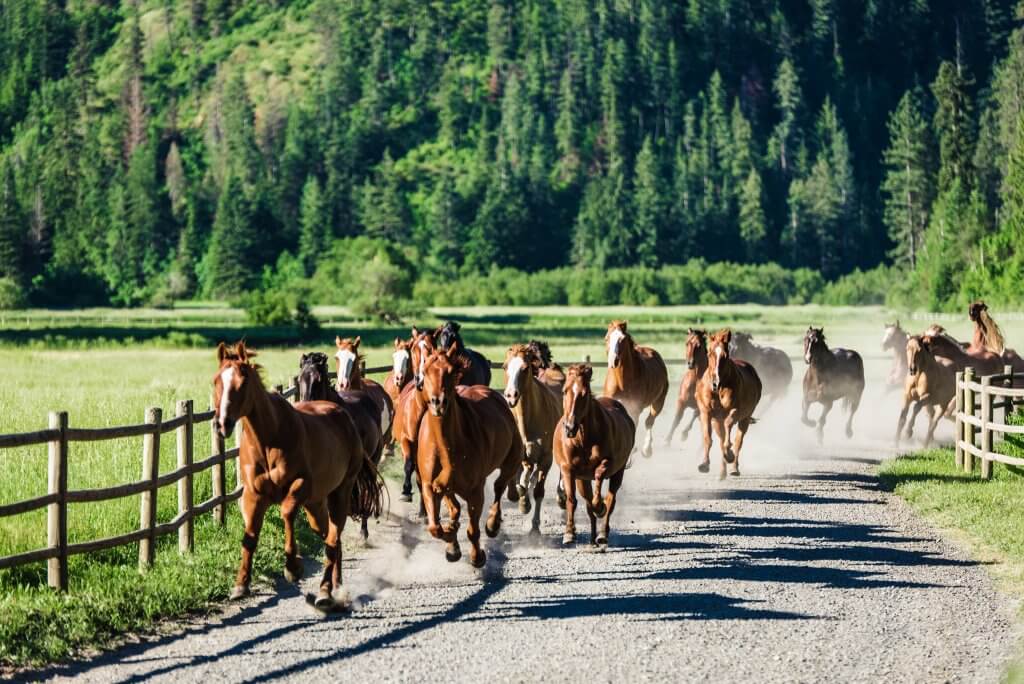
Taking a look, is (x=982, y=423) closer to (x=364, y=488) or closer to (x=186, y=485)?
(x=364, y=488)

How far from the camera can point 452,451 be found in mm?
13938

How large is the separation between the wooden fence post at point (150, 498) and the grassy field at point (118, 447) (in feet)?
0.63

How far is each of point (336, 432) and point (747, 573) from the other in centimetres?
444

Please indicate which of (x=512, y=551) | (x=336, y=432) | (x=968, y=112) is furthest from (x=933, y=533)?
(x=968, y=112)

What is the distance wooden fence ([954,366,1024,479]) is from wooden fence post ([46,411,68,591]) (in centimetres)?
1280

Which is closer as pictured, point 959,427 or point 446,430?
point 446,430

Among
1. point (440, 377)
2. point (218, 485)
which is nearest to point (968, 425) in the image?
point (440, 377)

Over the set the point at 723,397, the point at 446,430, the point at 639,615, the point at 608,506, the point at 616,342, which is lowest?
the point at 639,615

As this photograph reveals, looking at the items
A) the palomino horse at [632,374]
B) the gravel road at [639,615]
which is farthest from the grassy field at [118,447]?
the palomino horse at [632,374]

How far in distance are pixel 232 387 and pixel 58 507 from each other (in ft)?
7.63

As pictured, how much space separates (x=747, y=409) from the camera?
23719 millimetres

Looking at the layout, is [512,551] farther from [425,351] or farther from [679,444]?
[679,444]

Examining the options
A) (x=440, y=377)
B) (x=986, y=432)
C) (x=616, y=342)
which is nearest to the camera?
(x=440, y=377)

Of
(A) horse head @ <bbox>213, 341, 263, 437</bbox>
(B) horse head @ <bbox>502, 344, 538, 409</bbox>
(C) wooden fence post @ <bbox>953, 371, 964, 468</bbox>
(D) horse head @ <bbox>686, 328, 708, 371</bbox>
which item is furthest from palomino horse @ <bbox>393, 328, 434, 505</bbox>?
→ (C) wooden fence post @ <bbox>953, 371, 964, 468</bbox>
